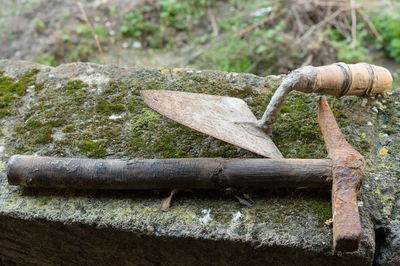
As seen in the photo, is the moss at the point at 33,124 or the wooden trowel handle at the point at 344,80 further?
the moss at the point at 33,124

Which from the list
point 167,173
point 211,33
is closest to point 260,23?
point 211,33

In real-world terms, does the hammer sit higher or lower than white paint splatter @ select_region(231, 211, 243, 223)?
higher

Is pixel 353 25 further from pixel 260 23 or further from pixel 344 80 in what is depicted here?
pixel 344 80

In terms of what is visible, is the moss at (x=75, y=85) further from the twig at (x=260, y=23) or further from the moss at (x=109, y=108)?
the twig at (x=260, y=23)

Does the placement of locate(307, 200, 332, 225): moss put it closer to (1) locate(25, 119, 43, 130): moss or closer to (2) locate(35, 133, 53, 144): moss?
(2) locate(35, 133, 53, 144): moss

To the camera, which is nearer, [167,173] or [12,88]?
[167,173]

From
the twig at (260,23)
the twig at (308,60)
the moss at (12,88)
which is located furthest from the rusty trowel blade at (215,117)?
the twig at (260,23)

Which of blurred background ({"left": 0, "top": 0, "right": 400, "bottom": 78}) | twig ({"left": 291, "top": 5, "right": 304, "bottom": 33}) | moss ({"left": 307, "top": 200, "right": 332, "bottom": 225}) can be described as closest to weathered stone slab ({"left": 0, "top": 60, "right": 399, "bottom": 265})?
moss ({"left": 307, "top": 200, "right": 332, "bottom": 225})
